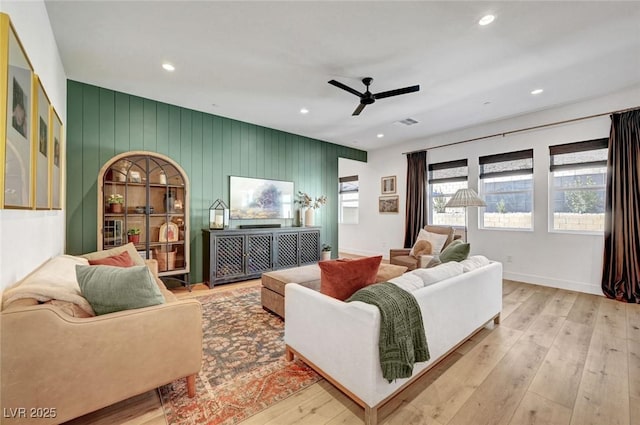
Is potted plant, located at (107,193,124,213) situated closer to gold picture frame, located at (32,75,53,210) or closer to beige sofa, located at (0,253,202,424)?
gold picture frame, located at (32,75,53,210)

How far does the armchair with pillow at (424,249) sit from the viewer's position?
397 centimetres

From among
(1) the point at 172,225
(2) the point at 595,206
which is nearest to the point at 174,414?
(1) the point at 172,225

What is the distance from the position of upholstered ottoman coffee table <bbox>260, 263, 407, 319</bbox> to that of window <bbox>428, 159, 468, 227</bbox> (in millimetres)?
3096

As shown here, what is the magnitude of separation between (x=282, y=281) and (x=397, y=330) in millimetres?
1525

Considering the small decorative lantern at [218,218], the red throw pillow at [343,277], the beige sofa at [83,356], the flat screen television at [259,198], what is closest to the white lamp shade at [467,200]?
the red throw pillow at [343,277]

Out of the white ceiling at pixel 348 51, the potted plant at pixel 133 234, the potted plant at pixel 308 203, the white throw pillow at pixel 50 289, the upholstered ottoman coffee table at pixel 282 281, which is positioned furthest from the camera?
the potted plant at pixel 308 203

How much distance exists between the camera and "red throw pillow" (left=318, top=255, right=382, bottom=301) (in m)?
1.71

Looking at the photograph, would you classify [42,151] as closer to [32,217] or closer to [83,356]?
[32,217]

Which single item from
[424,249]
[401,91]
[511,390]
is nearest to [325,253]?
[424,249]

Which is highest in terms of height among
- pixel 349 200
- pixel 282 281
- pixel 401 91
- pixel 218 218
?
pixel 401 91

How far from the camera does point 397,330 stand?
1.41 meters

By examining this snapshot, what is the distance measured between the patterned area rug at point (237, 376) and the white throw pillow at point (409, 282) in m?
0.90

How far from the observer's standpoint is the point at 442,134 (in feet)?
17.5

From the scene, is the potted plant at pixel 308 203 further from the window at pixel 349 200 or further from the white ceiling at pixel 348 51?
the window at pixel 349 200
